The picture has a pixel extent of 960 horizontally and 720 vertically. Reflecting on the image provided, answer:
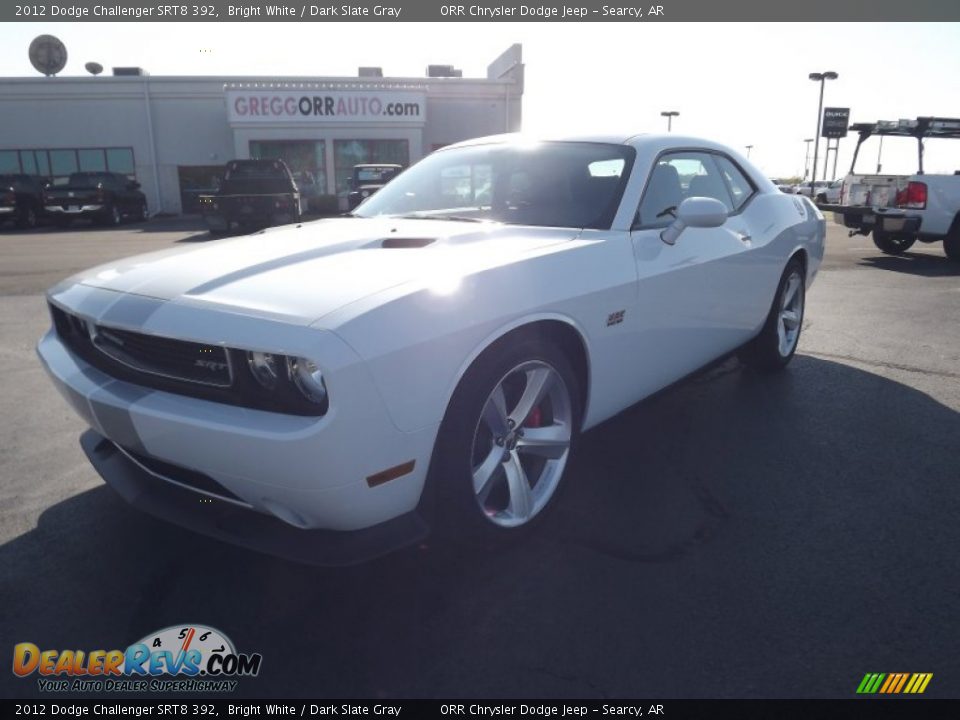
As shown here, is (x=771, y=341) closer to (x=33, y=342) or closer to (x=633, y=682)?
(x=633, y=682)

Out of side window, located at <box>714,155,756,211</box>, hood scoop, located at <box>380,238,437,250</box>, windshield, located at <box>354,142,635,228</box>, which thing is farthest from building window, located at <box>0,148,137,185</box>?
hood scoop, located at <box>380,238,437,250</box>

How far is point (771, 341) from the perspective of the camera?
4766mm

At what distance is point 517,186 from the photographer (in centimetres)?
358

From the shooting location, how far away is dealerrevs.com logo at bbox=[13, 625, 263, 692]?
2.05 metres

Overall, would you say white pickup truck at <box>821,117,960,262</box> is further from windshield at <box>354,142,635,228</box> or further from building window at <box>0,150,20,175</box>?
building window at <box>0,150,20,175</box>

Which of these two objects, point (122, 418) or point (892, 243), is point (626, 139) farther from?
point (892, 243)

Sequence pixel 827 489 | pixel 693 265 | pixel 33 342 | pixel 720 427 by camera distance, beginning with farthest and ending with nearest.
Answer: pixel 33 342 < pixel 720 427 < pixel 693 265 < pixel 827 489

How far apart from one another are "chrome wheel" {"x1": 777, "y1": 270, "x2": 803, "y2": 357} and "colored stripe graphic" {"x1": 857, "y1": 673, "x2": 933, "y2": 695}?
3048 millimetres

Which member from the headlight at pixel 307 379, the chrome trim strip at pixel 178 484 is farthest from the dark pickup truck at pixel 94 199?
the headlight at pixel 307 379

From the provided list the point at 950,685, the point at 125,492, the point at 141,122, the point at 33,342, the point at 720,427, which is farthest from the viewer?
the point at 141,122

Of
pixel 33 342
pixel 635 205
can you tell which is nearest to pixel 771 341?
pixel 635 205

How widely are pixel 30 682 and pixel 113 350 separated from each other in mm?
1029

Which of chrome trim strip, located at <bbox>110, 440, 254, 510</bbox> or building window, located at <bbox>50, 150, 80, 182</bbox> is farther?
building window, located at <bbox>50, 150, 80, 182</bbox>
